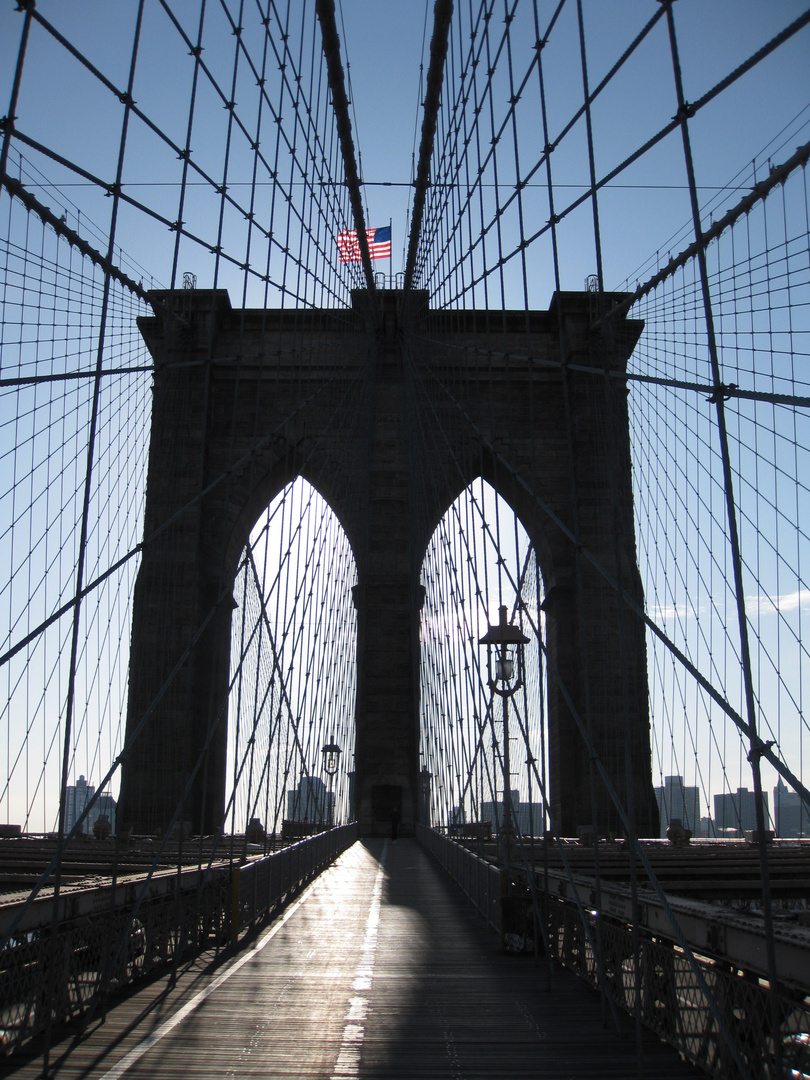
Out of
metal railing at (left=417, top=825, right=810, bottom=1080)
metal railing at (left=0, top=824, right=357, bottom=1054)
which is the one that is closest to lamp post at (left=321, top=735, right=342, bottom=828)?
metal railing at (left=0, top=824, right=357, bottom=1054)

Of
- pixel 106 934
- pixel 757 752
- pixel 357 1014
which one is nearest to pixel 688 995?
pixel 757 752

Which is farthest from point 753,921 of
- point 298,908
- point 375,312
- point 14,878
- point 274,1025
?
point 375,312

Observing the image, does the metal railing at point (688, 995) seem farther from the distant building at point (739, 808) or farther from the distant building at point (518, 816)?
the distant building at point (518, 816)

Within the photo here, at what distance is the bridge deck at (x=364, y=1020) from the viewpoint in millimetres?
2914

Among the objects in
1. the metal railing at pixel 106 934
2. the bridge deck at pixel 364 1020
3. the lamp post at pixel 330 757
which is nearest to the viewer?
the bridge deck at pixel 364 1020

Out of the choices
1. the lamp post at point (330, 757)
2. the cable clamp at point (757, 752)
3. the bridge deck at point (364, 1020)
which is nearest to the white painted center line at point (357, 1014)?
the bridge deck at point (364, 1020)

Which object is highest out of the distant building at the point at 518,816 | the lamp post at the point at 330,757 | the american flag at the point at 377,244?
the american flag at the point at 377,244

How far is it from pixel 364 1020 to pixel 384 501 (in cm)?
1566

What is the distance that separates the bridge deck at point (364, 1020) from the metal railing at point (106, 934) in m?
0.16

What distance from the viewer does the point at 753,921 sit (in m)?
2.74

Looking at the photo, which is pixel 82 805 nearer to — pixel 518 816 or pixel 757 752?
pixel 518 816

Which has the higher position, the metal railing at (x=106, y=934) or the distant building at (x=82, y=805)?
the distant building at (x=82, y=805)

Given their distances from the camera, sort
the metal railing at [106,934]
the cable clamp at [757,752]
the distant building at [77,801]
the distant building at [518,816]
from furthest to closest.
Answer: the distant building at [77,801]
the distant building at [518,816]
the metal railing at [106,934]
the cable clamp at [757,752]

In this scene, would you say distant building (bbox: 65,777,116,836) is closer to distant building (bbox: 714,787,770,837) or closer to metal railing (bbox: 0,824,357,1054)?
metal railing (bbox: 0,824,357,1054)
